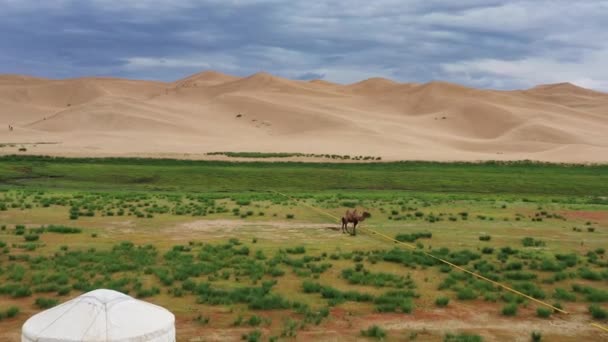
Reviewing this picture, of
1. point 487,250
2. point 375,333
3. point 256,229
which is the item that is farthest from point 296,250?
point 375,333

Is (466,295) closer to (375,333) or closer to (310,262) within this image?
(375,333)

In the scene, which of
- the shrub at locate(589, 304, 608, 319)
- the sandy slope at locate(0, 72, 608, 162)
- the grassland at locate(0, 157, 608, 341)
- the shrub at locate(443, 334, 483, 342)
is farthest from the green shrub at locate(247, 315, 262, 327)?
the sandy slope at locate(0, 72, 608, 162)

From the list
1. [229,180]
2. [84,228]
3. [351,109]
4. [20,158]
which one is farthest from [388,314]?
[351,109]

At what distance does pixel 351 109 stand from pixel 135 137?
6372 centimetres

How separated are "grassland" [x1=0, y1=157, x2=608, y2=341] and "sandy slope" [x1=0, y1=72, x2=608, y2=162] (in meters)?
43.9

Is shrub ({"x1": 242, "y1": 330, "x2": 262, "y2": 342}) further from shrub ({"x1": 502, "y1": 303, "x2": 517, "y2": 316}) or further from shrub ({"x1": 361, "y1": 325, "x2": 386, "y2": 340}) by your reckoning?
shrub ({"x1": 502, "y1": 303, "x2": 517, "y2": 316})

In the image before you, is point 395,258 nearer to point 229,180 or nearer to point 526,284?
point 526,284

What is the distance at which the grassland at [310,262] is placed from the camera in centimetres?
1300

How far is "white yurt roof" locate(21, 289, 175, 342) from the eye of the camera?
6445 millimetres

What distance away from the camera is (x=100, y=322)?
6.46 metres

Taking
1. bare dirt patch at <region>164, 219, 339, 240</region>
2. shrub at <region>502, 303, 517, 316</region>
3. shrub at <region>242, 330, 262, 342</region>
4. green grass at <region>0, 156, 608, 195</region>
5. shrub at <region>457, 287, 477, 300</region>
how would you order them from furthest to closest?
green grass at <region>0, 156, 608, 195</region>
bare dirt patch at <region>164, 219, 339, 240</region>
shrub at <region>457, 287, 477, 300</region>
shrub at <region>502, 303, 517, 316</region>
shrub at <region>242, 330, 262, 342</region>

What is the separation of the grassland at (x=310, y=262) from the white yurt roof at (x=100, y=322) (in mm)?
5062

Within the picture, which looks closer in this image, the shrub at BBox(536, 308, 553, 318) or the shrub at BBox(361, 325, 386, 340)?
the shrub at BBox(361, 325, 386, 340)

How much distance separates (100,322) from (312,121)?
120123 millimetres
